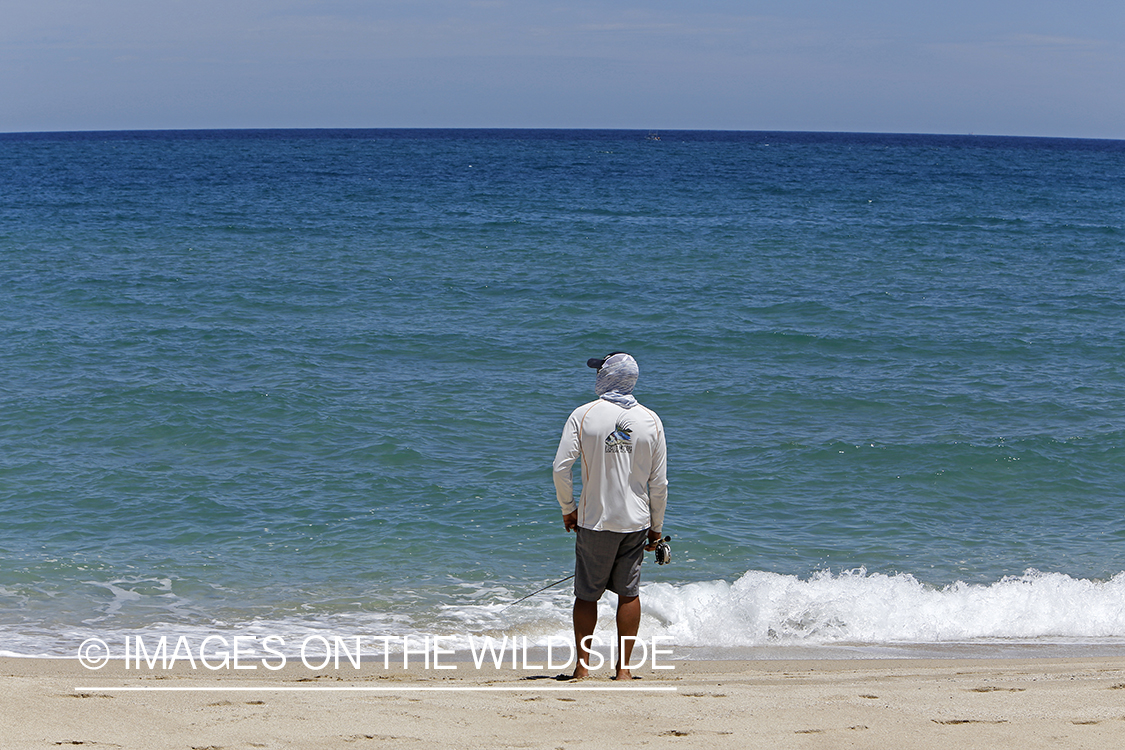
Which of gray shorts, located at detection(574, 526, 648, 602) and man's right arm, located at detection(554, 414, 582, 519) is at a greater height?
man's right arm, located at detection(554, 414, 582, 519)

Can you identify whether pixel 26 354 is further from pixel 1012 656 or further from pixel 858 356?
pixel 1012 656

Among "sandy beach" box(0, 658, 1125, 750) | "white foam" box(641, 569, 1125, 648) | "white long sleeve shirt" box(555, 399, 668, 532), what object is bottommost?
"white foam" box(641, 569, 1125, 648)

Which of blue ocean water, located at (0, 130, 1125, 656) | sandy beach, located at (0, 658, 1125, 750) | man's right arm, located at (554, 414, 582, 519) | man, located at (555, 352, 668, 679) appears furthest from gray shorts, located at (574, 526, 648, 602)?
blue ocean water, located at (0, 130, 1125, 656)

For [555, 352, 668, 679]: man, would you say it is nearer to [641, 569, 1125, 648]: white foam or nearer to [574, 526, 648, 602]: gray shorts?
[574, 526, 648, 602]: gray shorts

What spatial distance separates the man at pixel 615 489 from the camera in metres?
4.61

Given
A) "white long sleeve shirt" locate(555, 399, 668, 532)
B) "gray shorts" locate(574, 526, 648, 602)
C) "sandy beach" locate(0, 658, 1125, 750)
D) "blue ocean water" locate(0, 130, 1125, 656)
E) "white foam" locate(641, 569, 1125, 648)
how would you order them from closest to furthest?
"sandy beach" locate(0, 658, 1125, 750), "white long sleeve shirt" locate(555, 399, 668, 532), "gray shorts" locate(574, 526, 648, 602), "white foam" locate(641, 569, 1125, 648), "blue ocean water" locate(0, 130, 1125, 656)

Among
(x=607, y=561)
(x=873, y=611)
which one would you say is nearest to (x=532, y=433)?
(x=873, y=611)

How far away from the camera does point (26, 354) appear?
42.8ft

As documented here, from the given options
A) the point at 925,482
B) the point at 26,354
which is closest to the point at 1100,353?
the point at 925,482

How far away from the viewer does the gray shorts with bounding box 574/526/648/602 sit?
4.75m

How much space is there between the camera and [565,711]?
4.13 metres

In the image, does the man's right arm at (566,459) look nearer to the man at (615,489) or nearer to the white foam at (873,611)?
the man at (615,489)

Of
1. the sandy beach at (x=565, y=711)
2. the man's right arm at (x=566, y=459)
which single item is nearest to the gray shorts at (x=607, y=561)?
the man's right arm at (x=566, y=459)

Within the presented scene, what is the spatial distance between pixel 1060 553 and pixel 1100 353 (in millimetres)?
7359
